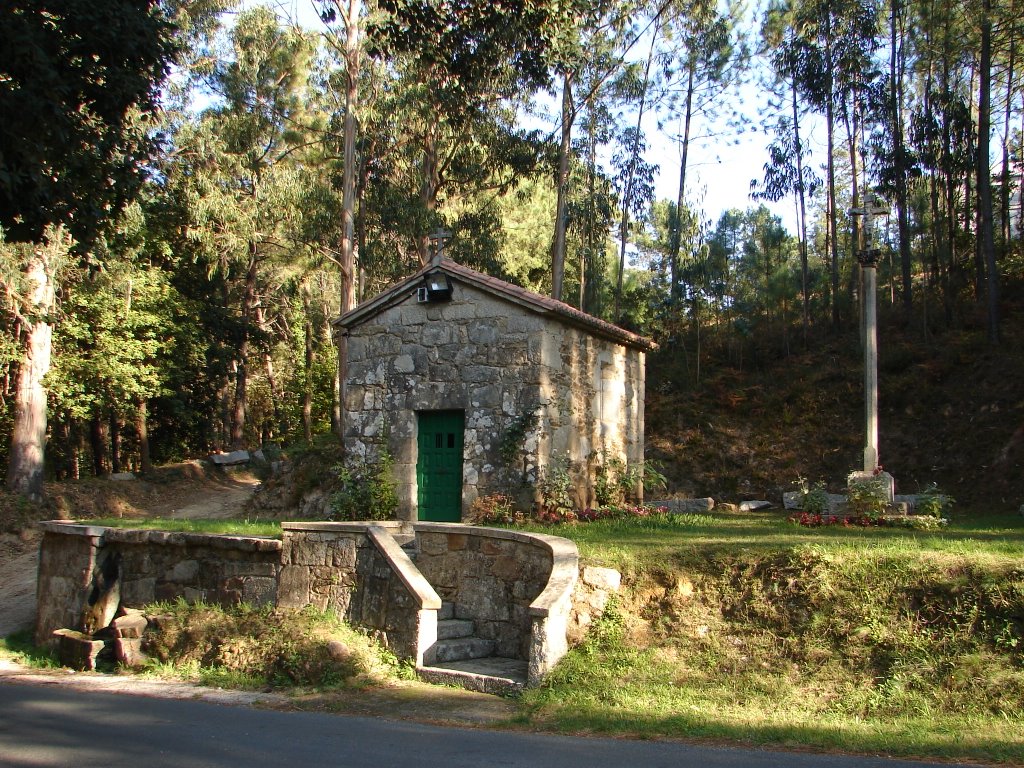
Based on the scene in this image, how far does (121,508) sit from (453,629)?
16561 mm

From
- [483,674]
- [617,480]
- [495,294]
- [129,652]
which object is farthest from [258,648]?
[617,480]

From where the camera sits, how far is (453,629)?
9656 mm

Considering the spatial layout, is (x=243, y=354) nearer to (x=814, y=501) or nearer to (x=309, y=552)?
(x=309, y=552)

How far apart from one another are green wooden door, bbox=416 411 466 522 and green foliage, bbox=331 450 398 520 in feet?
1.71

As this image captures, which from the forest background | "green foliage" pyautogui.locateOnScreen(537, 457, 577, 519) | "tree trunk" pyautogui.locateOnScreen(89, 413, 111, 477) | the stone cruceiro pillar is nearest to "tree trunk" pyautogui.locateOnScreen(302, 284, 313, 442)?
the forest background

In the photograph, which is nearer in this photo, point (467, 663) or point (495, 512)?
point (467, 663)

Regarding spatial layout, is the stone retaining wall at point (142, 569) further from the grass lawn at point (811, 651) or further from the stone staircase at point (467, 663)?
the grass lawn at point (811, 651)

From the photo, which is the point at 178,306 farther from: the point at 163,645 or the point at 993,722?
→ the point at 993,722

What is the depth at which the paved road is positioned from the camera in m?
5.81

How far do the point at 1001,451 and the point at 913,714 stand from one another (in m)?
13.8

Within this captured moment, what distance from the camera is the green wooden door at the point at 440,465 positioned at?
14383mm

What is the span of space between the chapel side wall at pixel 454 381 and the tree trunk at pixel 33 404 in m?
9.73

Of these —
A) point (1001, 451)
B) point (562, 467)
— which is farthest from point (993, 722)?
point (1001, 451)

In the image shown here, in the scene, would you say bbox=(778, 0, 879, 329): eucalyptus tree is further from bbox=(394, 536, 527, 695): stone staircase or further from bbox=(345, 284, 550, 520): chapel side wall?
bbox=(394, 536, 527, 695): stone staircase
